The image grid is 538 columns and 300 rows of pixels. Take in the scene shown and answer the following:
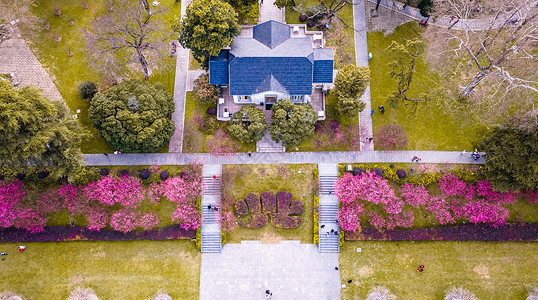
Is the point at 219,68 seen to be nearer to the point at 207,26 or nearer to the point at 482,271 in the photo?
the point at 207,26

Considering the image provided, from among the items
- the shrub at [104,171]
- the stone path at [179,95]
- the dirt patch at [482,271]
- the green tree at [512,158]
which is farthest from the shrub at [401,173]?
the shrub at [104,171]

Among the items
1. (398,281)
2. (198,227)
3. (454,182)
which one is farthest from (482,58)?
(198,227)

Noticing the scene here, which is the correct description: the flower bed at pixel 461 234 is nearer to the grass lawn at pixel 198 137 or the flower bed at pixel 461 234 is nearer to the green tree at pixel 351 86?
the green tree at pixel 351 86

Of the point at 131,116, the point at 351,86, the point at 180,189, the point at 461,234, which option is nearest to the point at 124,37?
the point at 131,116

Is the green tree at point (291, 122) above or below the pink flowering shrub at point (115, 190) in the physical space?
above

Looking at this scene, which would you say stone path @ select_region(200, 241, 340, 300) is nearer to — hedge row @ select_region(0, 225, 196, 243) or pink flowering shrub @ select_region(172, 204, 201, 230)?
pink flowering shrub @ select_region(172, 204, 201, 230)

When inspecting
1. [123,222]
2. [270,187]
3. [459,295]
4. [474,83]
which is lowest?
[459,295]

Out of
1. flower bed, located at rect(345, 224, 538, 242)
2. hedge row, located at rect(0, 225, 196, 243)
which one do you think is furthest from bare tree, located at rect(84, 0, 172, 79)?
flower bed, located at rect(345, 224, 538, 242)
